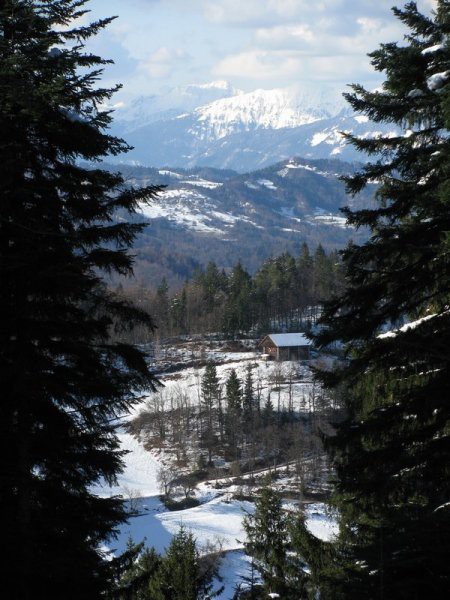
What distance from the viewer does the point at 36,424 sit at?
8.60 meters

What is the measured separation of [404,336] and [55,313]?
5.15 meters

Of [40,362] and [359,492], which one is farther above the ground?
[40,362]

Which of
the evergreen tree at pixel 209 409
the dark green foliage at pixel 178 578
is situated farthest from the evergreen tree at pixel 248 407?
the dark green foliage at pixel 178 578

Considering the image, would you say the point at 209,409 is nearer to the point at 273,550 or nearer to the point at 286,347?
the point at 286,347

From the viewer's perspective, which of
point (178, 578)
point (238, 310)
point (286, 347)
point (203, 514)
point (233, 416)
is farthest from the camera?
point (238, 310)

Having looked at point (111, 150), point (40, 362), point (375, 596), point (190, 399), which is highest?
point (111, 150)

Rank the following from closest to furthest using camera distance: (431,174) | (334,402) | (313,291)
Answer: (431,174) < (334,402) < (313,291)

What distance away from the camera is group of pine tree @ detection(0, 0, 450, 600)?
8.02 metres

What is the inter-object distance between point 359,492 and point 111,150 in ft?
21.5

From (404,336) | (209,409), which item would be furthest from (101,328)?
(209,409)

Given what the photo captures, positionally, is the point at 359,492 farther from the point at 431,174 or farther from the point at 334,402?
the point at 334,402

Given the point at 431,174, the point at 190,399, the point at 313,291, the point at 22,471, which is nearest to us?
the point at 22,471

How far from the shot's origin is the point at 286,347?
89.6 m

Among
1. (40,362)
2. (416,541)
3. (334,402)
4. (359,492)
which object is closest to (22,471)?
(40,362)
